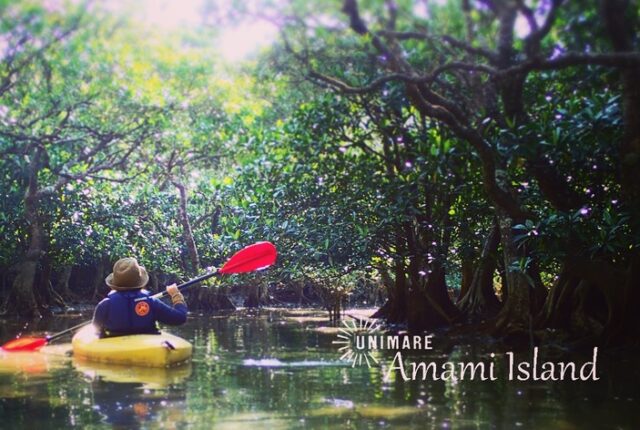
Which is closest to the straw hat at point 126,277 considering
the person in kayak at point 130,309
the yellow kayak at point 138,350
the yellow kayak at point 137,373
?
the person in kayak at point 130,309

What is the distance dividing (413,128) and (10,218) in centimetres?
1037

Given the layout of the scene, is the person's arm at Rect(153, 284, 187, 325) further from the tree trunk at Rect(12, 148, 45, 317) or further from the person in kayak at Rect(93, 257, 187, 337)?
the tree trunk at Rect(12, 148, 45, 317)

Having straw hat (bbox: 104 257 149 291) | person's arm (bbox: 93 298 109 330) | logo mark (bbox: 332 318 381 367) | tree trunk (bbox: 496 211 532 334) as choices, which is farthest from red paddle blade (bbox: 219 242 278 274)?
tree trunk (bbox: 496 211 532 334)

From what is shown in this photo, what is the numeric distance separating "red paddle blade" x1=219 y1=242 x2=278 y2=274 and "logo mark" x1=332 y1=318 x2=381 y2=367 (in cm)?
161

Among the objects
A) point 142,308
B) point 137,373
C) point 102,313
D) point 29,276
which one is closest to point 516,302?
point 142,308

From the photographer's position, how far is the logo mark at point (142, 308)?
737cm

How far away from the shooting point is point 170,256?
1939cm

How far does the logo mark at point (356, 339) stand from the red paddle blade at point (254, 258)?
1.61 m

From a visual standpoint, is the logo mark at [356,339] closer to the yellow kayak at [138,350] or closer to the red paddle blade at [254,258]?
the red paddle blade at [254,258]

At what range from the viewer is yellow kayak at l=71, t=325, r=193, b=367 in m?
6.95


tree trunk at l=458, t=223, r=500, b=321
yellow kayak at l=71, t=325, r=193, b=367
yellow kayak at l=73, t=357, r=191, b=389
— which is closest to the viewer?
yellow kayak at l=73, t=357, r=191, b=389

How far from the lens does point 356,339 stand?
1104 cm

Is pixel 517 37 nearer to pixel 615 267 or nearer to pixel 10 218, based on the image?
pixel 615 267

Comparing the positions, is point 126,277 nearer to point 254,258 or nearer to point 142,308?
point 142,308
